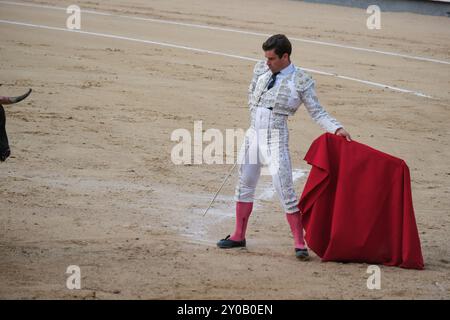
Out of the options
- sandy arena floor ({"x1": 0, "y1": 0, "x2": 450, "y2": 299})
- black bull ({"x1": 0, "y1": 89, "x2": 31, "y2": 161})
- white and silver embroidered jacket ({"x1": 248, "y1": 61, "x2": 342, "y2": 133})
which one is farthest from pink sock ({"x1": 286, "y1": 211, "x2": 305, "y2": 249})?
black bull ({"x1": 0, "y1": 89, "x2": 31, "y2": 161})

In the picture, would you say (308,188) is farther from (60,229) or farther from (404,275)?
(60,229)

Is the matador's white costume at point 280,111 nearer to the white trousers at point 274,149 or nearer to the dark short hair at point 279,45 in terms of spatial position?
the white trousers at point 274,149

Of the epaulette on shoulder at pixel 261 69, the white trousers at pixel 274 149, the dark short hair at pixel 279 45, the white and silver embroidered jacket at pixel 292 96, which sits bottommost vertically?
the white trousers at pixel 274 149

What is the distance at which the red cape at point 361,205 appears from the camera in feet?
19.7

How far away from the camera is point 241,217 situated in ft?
20.5

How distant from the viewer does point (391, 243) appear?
19.9 ft

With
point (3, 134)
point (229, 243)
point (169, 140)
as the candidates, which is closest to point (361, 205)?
point (229, 243)

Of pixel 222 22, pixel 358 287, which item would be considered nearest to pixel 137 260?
pixel 358 287

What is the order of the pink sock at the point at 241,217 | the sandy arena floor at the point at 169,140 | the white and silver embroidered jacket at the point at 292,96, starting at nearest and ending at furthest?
the sandy arena floor at the point at 169,140 < the white and silver embroidered jacket at the point at 292,96 < the pink sock at the point at 241,217

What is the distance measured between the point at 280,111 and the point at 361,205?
84 cm

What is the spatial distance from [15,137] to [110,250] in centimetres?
350

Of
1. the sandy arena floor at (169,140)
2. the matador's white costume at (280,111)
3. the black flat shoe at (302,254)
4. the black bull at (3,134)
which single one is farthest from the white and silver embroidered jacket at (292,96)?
the black bull at (3,134)

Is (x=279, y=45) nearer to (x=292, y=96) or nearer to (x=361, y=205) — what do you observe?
(x=292, y=96)

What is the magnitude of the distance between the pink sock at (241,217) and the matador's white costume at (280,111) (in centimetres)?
26
